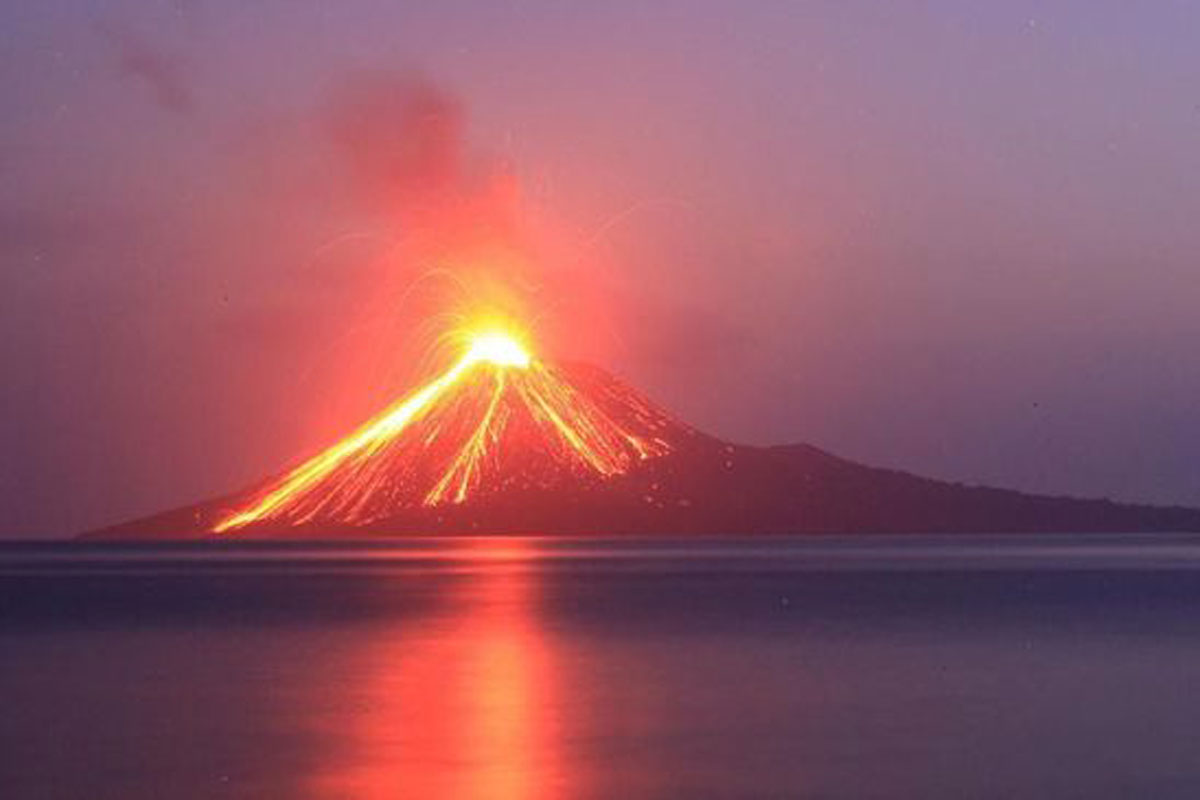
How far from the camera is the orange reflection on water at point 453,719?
15328 millimetres

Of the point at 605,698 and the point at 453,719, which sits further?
the point at 605,698

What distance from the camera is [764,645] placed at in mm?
30094

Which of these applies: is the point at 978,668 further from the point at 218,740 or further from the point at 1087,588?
the point at 1087,588

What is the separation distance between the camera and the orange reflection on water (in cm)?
1533

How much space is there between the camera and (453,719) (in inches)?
774

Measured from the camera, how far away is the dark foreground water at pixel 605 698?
51.4 feet

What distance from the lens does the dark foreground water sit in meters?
15.7

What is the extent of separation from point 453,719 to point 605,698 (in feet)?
8.73

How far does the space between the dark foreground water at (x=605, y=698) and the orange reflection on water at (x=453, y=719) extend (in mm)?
51

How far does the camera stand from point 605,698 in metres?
22.0

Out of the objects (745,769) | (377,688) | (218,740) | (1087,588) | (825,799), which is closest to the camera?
(825,799)

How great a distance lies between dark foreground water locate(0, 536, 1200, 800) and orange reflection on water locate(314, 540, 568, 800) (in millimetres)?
51

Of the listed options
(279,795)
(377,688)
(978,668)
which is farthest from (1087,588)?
(279,795)

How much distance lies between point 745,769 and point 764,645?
14.1 m
